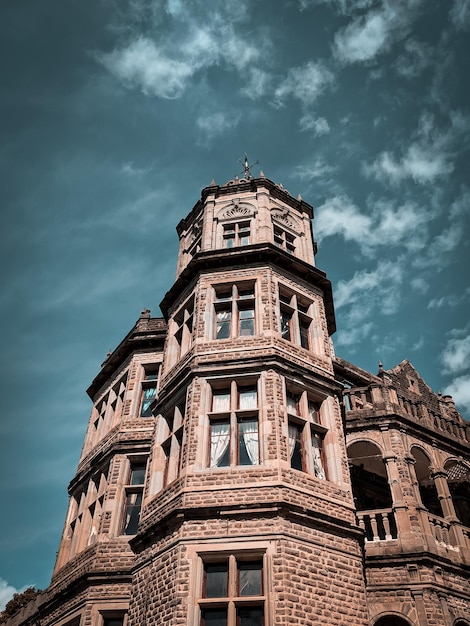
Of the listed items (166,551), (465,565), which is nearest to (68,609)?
(166,551)

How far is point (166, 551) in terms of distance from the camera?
1203 cm

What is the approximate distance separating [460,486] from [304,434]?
1204 cm

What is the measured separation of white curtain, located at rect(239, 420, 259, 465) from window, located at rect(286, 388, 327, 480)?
0.83 meters

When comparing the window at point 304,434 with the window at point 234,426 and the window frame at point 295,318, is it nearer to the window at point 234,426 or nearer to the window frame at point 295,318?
the window at point 234,426

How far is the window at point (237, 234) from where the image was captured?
19500 millimetres

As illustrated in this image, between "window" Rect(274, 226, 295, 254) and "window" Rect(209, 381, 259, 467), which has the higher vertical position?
"window" Rect(274, 226, 295, 254)

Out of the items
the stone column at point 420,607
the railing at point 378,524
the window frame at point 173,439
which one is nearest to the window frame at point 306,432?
the window frame at point 173,439

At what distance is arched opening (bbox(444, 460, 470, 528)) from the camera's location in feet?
68.9

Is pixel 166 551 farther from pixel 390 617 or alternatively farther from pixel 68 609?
pixel 390 617

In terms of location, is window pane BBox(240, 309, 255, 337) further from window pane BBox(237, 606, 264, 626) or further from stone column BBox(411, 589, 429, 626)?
stone column BBox(411, 589, 429, 626)

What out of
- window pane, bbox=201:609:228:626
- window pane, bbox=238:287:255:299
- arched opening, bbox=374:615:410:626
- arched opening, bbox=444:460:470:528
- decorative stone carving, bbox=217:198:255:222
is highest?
decorative stone carving, bbox=217:198:255:222

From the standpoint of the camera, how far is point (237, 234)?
19.6m

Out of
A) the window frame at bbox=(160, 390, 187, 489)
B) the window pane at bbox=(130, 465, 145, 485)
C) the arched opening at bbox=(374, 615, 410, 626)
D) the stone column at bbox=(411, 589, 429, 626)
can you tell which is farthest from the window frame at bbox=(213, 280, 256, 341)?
the arched opening at bbox=(374, 615, 410, 626)

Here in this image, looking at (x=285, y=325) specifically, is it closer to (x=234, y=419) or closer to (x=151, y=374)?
(x=234, y=419)
